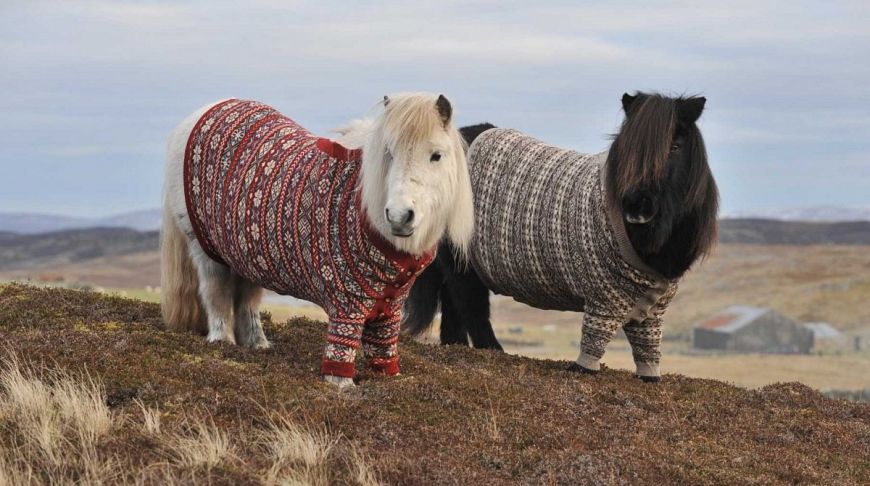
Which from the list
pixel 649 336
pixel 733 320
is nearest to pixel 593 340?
pixel 649 336

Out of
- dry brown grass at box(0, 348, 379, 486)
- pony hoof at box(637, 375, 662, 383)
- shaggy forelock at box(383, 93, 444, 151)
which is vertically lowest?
pony hoof at box(637, 375, 662, 383)

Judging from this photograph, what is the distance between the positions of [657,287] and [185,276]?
4188mm

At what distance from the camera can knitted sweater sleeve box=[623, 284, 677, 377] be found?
8.96 metres

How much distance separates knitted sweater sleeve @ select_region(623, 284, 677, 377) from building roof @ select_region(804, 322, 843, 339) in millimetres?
30276

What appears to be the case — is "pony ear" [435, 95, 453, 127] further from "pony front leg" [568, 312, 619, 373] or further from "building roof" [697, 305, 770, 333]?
"building roof" [697, 305, 770, 333]

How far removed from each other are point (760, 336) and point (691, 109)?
3006 centimetres

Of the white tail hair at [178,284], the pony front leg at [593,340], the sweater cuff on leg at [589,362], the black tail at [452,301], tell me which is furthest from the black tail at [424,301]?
the white tail hair at [178,284]

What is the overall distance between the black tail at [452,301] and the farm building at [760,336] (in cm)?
2748

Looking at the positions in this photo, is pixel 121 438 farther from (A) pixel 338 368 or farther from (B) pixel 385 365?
(B) pixel 385 365

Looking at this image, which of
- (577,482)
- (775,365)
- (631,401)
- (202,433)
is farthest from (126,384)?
(775,365)

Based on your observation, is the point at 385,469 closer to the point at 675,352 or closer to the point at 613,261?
the point at 613,261

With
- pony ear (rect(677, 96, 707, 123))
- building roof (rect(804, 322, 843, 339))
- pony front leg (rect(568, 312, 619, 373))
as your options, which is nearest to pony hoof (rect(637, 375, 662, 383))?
pony front leg (rect(568, 312, 619, 373))

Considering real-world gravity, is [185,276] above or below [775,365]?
above

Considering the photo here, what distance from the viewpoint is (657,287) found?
8.62 metres
